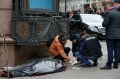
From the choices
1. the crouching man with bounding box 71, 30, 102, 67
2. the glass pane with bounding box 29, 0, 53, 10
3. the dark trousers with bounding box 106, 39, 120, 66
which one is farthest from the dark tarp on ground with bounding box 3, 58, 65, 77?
the glass pane with bounding box 29, 0, 53, 10

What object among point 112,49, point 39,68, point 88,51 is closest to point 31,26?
point 39,68

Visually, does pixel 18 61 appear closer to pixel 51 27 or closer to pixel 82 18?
pixel 51 27

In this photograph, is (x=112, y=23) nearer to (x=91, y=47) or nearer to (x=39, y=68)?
(x=91, y=47)

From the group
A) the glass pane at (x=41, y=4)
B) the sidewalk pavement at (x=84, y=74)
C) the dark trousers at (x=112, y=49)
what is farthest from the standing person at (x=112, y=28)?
the glass pane at (x=41, y=4)

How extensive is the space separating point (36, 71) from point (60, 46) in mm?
1686

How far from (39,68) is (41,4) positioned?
245cm

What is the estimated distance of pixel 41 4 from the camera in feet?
40.1

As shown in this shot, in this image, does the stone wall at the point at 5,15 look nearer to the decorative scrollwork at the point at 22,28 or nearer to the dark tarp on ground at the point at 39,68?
the decorative scrollwork at the point at 22,28

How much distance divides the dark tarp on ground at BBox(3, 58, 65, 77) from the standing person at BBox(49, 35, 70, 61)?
80 cm

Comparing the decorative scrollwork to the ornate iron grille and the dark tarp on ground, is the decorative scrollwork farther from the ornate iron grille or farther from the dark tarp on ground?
the dark tarp on ground

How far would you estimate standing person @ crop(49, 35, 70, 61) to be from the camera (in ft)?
38.5

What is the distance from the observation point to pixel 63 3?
1405 cm

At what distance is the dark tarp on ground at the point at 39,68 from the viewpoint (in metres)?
10.2

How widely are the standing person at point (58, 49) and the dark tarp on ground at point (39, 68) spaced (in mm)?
799
